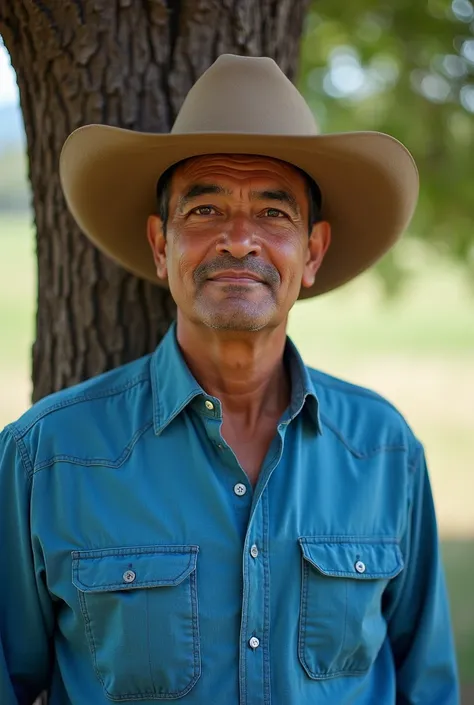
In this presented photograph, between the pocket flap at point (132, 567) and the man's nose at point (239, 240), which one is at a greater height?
the man's nose at point (239, 240)

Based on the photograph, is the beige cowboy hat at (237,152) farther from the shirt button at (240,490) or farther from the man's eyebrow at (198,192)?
the shirt button at (240,490)

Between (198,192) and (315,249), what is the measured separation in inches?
18.7

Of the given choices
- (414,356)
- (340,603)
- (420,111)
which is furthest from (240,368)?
(414,356)

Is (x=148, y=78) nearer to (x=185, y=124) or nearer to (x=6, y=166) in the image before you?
(x=185, y=124)

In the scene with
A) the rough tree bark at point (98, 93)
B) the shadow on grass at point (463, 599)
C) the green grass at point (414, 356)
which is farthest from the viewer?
the green grass at point (414, 356)

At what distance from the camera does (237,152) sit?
2533 mm

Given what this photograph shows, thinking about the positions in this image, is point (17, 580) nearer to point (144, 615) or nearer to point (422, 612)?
point (144, 615)

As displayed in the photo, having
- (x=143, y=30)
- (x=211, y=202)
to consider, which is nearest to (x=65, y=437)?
(x=211, y=202)

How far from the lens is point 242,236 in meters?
2.50

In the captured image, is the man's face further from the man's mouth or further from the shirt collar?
the shirt collar

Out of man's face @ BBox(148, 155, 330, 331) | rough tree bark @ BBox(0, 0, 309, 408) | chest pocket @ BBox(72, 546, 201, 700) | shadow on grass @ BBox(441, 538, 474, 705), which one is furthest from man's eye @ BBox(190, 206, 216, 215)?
shadow on grass @ BBox(441, 538, 474, 705)

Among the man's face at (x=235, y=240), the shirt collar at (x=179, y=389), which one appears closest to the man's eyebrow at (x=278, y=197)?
the man's face at (x=235, y=240)

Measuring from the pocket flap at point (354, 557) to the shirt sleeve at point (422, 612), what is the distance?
0.12 metres

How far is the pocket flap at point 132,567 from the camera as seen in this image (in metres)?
2.34
